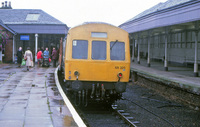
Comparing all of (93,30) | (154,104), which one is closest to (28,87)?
(93,30)

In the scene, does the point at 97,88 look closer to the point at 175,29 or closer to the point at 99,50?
the point at 99,50

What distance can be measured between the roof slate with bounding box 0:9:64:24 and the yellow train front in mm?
23402

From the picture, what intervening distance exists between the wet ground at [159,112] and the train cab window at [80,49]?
2.54 m

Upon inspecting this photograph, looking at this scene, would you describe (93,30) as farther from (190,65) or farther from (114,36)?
(190,65)

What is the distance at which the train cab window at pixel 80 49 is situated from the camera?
10477 millimetres

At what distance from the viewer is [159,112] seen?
1107cm

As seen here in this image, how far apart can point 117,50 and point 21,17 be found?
26510 mm

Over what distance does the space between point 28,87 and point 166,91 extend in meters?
6.16

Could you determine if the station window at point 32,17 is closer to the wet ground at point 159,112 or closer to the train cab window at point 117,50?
the wet ground at point 159,112

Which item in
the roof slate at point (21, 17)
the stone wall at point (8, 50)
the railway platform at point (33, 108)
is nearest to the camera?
the railway platform at point (33, 108)

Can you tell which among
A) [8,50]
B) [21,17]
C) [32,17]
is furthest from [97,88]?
[21,17]

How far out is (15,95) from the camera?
1042 cm

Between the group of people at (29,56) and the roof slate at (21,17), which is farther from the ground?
the roof slate at (21,17)

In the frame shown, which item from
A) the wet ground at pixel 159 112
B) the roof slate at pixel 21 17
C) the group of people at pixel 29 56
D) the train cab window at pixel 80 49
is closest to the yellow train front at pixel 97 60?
the train cab window at pixel 80 49
